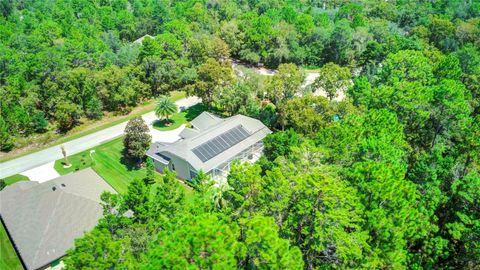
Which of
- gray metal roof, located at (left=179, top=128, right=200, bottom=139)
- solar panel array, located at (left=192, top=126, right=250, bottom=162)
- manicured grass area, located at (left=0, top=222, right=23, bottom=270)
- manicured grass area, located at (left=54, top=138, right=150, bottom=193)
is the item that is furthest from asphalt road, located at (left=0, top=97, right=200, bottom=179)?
solar panel array, located at (left=192, top=126, right=250, bottom=162)

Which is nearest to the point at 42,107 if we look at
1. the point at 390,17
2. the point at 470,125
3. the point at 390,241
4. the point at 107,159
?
the point at 107,159

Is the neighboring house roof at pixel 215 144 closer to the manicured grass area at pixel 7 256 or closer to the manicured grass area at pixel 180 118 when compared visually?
the manicured grass area at pixel 180 118

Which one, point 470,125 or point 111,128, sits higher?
point 470,125

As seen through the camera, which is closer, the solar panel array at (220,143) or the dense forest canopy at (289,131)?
the dense forest canopy at (289,131)

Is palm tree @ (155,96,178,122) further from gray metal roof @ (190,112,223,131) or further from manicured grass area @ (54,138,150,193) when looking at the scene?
manicured grass area @ (54,138,150,193)

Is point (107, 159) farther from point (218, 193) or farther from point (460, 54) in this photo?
point (460, 54)

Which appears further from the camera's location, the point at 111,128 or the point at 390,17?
the point at 390,17

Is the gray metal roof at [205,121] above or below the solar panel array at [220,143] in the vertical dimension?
below

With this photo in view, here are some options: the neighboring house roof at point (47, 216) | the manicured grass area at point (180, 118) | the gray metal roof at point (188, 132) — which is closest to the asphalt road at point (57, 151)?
the manicured grass area at point (180, 118)
